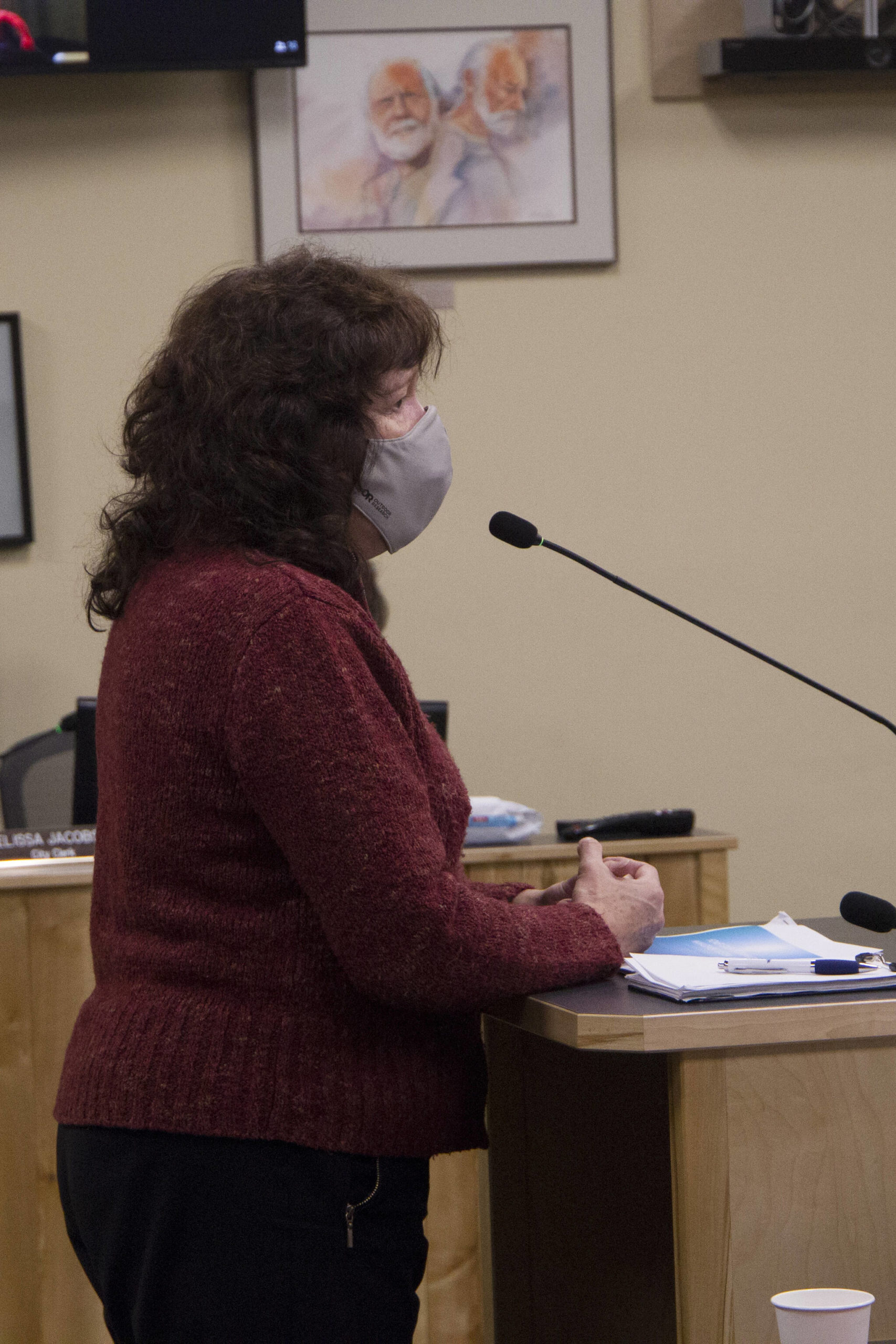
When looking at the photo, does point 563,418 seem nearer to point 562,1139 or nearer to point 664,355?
point 664,355

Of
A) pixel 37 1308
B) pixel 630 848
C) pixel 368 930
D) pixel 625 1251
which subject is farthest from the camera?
pixel 630 848

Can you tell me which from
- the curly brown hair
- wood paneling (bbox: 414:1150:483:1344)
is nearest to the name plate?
wood paneling (bbox: 414:1150:483:1344)

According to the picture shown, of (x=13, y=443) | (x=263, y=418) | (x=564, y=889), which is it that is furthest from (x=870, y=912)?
(x=13, y=443)

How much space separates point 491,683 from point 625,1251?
83.0 inches

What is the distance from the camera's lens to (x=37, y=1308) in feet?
6.03

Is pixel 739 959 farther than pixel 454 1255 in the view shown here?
No

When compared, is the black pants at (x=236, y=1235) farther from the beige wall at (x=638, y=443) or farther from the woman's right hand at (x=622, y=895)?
the beige wall at (x=638, y=443)

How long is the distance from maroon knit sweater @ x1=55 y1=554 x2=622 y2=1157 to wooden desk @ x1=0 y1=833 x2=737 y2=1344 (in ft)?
2.81

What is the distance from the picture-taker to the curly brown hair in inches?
42.6

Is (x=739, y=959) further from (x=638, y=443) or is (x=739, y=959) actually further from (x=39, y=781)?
(x=638, y=443)

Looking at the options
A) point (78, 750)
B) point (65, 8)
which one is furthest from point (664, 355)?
point (78, 750)

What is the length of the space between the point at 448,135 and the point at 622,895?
2.60 meters

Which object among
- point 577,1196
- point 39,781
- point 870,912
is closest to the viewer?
point 870,912

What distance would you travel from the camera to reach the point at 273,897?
1.03m
